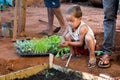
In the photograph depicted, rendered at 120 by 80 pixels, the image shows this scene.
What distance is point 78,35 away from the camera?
174 inches

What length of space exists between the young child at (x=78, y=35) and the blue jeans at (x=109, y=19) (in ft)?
0.65

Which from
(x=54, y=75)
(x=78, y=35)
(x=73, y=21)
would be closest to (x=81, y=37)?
(x=78, y=35)

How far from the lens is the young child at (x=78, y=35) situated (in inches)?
168

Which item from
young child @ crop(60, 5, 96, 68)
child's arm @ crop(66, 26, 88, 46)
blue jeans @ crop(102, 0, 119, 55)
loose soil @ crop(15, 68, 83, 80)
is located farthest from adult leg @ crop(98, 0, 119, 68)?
loose soil @ crop(15, 68, 83, 80)

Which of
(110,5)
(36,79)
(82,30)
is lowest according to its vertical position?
(36,79)

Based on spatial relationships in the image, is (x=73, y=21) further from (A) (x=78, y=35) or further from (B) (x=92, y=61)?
(B) (x=92, y=61)

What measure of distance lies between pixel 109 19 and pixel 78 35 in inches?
18.2

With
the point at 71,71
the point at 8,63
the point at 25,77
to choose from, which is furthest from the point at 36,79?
the point at 8,63

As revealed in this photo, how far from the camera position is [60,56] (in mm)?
4719

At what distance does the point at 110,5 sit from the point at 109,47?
58cm

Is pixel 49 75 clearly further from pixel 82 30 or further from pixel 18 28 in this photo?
pixel 18 28

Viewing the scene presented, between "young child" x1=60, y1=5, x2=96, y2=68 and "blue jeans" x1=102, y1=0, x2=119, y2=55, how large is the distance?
0.65ft

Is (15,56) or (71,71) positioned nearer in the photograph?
(71,71)

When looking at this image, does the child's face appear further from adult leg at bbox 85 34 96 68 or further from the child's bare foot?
the child's bare foot
